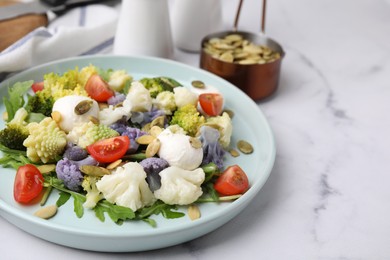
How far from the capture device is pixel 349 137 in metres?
1.95

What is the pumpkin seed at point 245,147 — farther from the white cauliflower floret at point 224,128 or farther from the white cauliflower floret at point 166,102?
the white cauliflower floret at point 166,102

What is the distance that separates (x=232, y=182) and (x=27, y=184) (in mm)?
533

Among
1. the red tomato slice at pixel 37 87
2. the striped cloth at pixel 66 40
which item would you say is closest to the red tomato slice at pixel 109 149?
the red tomato slice at pixel 37 87

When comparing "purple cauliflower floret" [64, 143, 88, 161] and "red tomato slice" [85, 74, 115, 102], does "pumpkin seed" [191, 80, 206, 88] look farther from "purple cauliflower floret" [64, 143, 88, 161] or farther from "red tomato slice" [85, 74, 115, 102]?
"purple cauliflower floret" [64, 143, 88, 161]

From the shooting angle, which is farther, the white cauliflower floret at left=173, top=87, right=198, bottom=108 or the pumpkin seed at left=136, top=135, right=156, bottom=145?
the white cauliflower floret at left=173, top=87, right=198, bottom=108

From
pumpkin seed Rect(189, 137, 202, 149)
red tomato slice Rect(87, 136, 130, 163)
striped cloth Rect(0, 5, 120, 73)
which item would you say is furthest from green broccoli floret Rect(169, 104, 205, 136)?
striped cloth Rect(0, 5, 120, 73)

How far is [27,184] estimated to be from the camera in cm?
142

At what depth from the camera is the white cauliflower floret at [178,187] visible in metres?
1.42

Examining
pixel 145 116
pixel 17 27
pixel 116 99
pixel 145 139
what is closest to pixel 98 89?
pixel 116 99

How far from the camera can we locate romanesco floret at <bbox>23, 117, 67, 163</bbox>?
4.93 ft

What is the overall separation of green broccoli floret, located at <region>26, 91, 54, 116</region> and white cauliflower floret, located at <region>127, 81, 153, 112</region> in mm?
240

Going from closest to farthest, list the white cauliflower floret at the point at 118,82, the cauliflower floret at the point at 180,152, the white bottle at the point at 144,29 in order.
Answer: the cauliflower floret at the point at 180,152 < the white cauliflower floret at the point at 118,82 < the white bottle at the point at 144,29

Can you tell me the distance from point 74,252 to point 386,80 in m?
1.55

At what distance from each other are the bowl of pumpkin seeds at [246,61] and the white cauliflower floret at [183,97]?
29 cm
